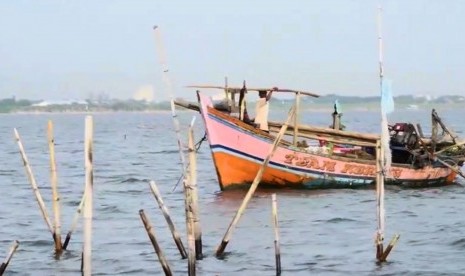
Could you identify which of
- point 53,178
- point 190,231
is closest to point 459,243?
point 190,231

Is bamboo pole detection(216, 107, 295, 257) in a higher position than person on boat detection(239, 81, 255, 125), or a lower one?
lower

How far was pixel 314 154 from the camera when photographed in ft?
89.9

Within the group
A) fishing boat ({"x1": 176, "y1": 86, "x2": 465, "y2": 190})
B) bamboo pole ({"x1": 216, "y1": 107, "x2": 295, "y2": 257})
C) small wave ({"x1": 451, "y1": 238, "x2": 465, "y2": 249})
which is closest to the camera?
bamboo pole ({"x1": 216, "y1": 107, "x2": 295, "y2": 257})

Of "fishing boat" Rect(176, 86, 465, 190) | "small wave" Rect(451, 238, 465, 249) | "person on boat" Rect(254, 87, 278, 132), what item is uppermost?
"person on boat" Rect(254, 87, 278, 132)

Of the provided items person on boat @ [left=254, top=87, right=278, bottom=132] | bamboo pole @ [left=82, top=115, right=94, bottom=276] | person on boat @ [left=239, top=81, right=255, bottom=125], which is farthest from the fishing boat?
bamboo pole @ [left=82, top=115, right=94, bottom=276]

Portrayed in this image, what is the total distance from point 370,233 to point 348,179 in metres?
7.87

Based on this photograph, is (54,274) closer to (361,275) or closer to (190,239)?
(190,239)

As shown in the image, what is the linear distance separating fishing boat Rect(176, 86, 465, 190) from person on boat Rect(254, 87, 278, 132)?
0.42 metres

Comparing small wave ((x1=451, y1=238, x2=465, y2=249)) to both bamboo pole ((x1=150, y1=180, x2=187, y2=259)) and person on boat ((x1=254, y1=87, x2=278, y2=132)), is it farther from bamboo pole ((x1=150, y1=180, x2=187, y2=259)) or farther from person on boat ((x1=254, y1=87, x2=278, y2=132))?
person on boat ((x1=254, y1=87, x2=278, y2=132))

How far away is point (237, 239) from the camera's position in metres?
19.6

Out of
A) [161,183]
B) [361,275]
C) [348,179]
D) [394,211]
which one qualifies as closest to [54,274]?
[361,275]

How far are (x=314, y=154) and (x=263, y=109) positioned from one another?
2.16m

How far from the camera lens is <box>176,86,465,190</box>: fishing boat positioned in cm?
2645

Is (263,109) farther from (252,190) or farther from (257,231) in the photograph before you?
(252,190)
